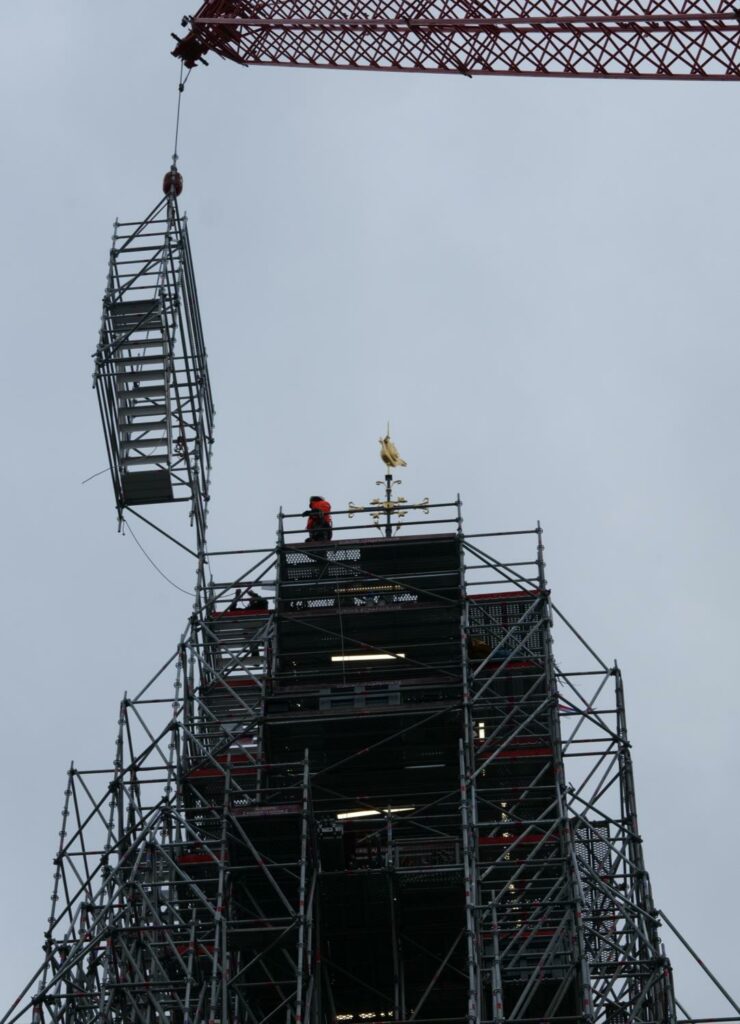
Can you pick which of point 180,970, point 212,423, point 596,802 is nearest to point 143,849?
point 180,970

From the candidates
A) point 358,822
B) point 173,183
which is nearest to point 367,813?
point 358,822

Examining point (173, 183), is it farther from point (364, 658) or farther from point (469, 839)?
point (469, 839)

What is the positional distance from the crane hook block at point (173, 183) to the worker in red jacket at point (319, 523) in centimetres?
1004

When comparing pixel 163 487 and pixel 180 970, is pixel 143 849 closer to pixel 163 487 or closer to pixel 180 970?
pixel 180 970

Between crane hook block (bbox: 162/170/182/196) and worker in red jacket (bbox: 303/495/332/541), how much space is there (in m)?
10.0

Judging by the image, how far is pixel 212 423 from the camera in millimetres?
70125

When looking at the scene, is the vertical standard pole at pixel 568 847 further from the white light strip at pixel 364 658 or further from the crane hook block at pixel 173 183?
the crane hook block at pixel 173 183

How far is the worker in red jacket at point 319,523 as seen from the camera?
212 feet

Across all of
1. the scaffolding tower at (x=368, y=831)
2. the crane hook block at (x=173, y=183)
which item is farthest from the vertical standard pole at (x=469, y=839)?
the crane hook block at (x=173, y=183)

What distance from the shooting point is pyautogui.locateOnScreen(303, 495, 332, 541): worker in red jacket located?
212ft

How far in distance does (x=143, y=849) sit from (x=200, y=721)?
684 centimetres

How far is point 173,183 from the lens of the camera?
70250 millimetres

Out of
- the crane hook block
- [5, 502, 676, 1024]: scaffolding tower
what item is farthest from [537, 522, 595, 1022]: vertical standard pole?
the crane hook block

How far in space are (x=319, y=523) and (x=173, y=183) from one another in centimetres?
1107
